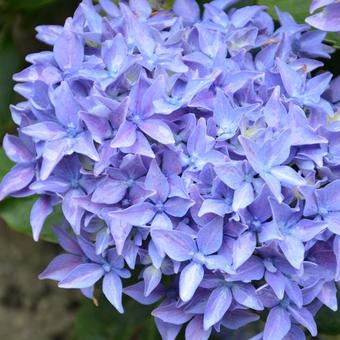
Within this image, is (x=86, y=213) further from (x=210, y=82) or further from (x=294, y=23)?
(x=294, y=23)

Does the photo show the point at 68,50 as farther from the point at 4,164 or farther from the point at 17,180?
the point at 4,164

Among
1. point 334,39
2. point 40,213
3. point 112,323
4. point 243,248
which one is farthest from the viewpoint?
point 112,323

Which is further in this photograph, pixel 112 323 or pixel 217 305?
pixel 112 323

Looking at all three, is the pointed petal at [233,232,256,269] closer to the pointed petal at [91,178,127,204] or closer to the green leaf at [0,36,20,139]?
the pointed petal at [91,178,127,204]

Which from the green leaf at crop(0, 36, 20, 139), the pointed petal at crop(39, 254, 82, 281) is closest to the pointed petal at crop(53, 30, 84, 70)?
the pointed petal at crop(39, 254, 82, 281)

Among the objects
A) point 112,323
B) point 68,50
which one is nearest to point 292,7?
point 68,50

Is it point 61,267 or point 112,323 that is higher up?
point 61,267
